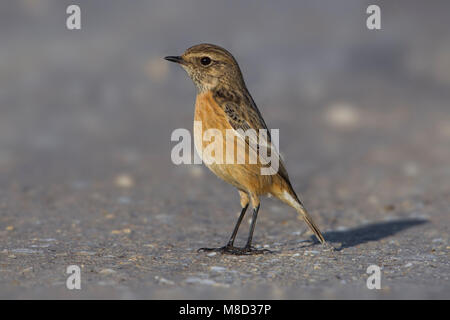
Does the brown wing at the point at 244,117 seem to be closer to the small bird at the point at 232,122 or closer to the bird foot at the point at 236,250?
the small bird at the point at 232,122

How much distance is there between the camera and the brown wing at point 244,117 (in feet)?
26.8

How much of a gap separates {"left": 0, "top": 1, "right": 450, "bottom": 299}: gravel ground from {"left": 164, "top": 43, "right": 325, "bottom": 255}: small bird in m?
0.62

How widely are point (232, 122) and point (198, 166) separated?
18.8 feet

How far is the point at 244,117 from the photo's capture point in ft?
27.0

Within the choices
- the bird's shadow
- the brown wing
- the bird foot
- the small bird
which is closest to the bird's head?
the small bird

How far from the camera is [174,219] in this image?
34.6 feet

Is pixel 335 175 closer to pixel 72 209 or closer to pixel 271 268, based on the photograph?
pixel 72 209

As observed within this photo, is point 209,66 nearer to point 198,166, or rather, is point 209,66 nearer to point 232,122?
point 232,122

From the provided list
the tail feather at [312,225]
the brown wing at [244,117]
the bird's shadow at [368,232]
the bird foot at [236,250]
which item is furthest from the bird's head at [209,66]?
the bird's shadow at [368,232]

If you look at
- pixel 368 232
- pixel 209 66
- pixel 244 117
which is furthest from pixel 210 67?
pixel 368 232

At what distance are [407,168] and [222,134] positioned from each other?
681 cm

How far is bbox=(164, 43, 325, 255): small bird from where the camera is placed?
809cm

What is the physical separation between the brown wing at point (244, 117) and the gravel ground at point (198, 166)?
1215 millimetres

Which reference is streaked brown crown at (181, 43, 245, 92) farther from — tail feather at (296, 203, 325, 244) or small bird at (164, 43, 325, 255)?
tail feather at (296, 203, 325, 244)
